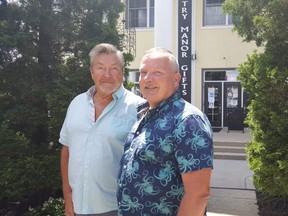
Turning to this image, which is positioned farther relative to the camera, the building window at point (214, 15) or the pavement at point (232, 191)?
the building window at point (214, 15)

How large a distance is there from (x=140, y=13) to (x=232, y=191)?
11293 millimetres

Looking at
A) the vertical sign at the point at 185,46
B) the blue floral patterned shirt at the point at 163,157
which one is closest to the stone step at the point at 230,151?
the vertical sign at the point at 185,46

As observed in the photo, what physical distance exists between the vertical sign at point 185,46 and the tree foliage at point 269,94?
1885mm

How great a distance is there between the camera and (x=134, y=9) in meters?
16.5

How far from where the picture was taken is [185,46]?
25.3 feet

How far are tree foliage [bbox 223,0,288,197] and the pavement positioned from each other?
99 cm

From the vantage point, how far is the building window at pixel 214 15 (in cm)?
1563

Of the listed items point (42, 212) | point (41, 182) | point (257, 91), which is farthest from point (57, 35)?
point (257, 91)

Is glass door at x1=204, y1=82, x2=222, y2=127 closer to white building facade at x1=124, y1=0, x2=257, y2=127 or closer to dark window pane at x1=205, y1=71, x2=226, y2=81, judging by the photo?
white building facade at x1=124, y1=0, x2=257, y2=127

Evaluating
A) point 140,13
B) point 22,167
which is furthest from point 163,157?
point 140,13

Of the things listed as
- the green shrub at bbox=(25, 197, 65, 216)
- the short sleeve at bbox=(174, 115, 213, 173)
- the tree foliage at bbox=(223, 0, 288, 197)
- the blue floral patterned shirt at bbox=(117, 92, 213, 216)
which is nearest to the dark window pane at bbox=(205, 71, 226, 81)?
the tree foliage at bbox=(223, 0, 288, 197)

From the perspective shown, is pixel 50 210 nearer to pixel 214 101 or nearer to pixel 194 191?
pixel 194 191

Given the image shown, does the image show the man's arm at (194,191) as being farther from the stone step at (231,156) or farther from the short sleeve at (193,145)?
the stone step at (231,156)

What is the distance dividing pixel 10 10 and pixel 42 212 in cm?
259
